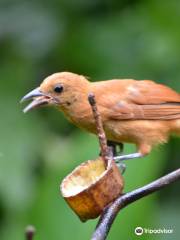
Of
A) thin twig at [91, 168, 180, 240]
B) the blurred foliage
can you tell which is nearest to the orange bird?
the blurred foliage

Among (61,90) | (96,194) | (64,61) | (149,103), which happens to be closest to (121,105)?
(149,103)

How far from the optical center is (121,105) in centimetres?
341

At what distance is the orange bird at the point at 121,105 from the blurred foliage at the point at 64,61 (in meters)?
0.33

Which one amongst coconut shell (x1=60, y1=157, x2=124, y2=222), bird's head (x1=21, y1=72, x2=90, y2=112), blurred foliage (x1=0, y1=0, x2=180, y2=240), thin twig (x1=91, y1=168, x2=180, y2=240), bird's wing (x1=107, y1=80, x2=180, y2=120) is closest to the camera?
thin twig (x1=91, y1=168, x2=180, y2=240)

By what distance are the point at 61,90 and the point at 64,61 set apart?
69.5 inches

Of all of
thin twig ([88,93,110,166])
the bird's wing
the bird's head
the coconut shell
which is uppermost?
thin twig ([88,93,110,166])

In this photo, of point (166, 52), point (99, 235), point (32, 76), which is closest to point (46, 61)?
point (32, 76)

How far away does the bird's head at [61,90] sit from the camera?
2.99 meters

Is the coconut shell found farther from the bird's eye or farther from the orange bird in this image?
the bird's eye

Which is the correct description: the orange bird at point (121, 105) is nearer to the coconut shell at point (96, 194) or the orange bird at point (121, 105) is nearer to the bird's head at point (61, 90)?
the bird's head at point (61, 90)

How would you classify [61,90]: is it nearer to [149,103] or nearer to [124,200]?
[149,103]

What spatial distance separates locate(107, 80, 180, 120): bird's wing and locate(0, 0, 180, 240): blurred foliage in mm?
325

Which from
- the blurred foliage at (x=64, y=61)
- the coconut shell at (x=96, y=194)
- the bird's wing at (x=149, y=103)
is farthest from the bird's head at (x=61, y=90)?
the coconut shell at (x=96, y=194)

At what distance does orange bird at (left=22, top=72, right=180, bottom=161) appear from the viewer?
10.1 feet
